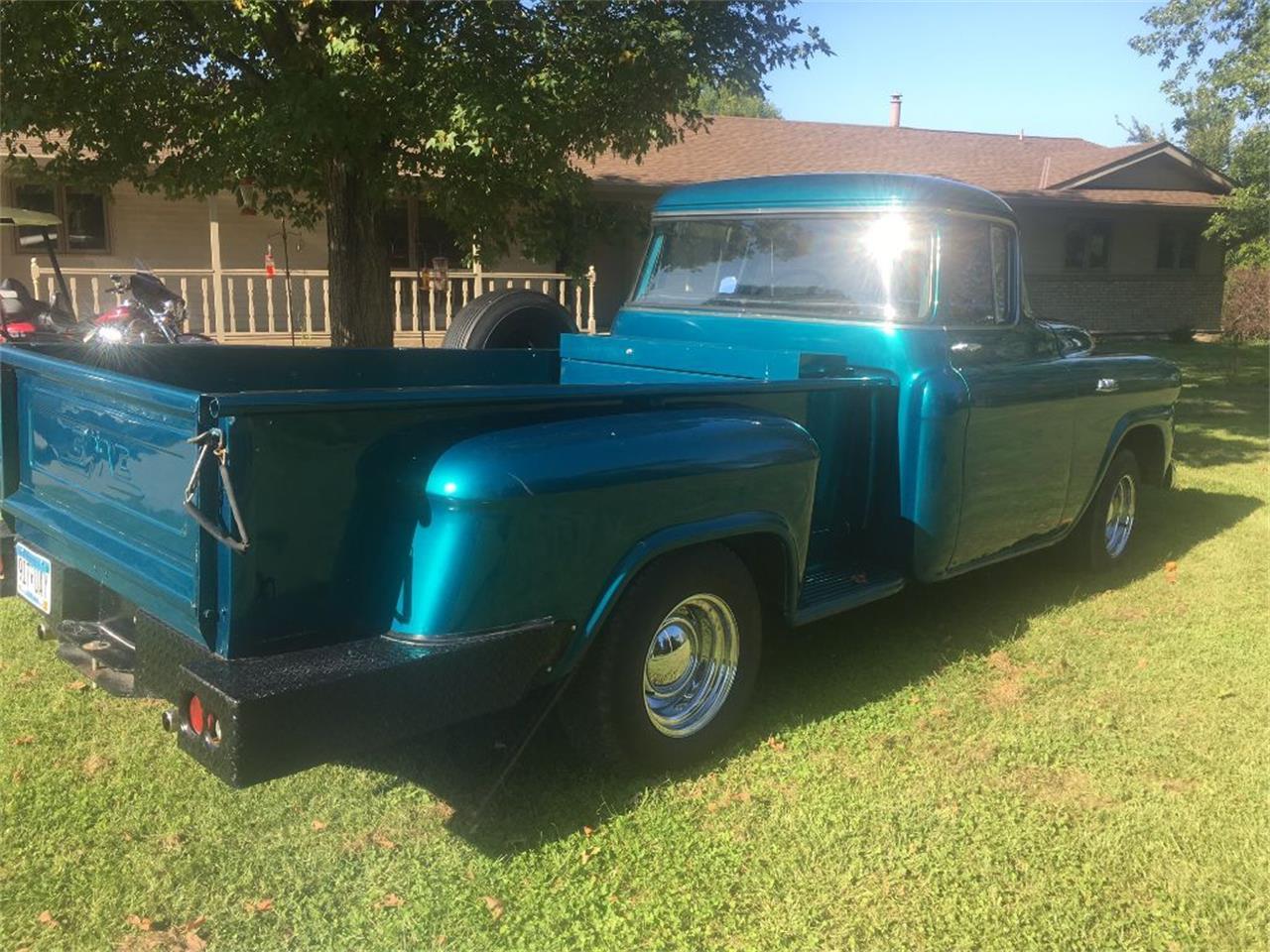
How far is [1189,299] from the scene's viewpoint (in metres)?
24.7

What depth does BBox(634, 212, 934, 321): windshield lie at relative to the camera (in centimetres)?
449

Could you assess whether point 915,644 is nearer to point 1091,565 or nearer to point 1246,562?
point 1091,565

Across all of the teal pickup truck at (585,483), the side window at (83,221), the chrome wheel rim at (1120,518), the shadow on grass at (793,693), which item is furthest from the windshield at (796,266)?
the side window at (83,221)

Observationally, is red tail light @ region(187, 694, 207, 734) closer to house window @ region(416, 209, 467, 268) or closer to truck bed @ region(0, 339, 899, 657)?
truck bed @ region(0, 339, 899, 657)

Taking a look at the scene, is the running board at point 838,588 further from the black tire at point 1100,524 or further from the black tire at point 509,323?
the black tire at point 509,323

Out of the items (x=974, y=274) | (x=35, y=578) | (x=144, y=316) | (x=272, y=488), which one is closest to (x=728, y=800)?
(x=272, y=488)

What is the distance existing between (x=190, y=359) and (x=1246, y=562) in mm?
5707

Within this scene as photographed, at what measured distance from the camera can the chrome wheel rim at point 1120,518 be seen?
6.02 metres

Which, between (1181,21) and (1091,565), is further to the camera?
(1181,21)

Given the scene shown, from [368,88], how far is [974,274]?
429 centimetres

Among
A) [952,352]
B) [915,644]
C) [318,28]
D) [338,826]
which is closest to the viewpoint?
[338,826]

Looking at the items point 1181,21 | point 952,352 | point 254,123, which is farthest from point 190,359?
point 1181,21

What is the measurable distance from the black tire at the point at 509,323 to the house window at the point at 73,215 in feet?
40.6

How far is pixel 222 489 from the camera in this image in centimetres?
245
